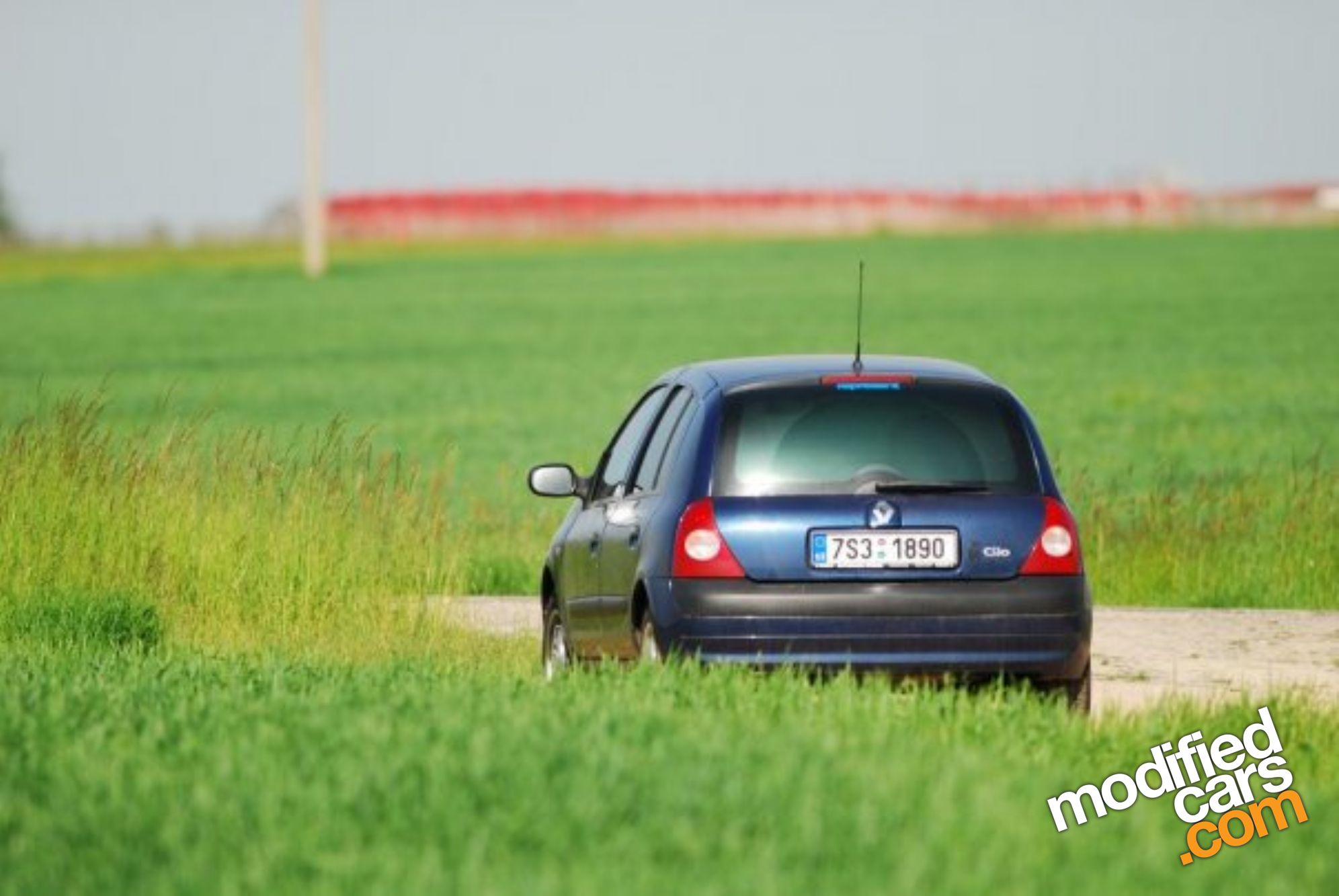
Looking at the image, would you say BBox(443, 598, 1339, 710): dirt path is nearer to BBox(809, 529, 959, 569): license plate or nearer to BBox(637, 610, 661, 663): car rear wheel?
BBox(809, 529, 959, 569): license plate

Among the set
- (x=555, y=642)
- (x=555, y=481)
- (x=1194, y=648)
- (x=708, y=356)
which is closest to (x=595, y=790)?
(x=555, y=481)

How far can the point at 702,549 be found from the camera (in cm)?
1071

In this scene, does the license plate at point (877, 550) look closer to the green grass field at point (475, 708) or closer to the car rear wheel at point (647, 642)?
the green grass field at point (475, 708)

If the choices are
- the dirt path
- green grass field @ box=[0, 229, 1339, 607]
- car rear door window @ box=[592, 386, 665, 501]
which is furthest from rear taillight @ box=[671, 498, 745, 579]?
green grass field @ box=[0, 229, 1339, 607]

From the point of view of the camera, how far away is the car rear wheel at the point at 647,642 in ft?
35.7

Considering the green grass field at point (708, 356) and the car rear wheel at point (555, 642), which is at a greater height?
the car rear wheel at point (555, 642)

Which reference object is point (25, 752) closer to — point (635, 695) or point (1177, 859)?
point (635, 695)

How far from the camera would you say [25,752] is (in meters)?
8.91

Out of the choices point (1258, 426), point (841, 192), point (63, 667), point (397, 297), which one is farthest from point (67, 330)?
point (841, 192)

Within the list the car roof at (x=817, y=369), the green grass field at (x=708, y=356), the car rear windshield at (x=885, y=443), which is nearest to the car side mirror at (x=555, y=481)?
the car roof at (x=817, y=369)

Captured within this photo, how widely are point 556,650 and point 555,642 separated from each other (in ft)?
0.30

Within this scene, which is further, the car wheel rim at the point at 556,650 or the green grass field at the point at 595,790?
the car wheel rim at the point at 556,650

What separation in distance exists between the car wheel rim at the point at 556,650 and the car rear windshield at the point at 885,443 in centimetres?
220

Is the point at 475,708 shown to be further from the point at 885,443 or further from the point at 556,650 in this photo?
the point at 556,650
